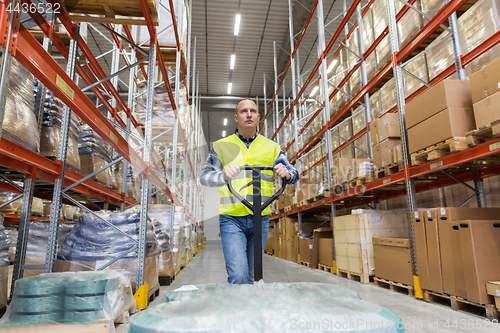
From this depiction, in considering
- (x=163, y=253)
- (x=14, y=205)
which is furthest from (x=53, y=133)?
(x=14, y=205)

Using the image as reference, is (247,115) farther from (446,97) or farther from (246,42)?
(246,42)

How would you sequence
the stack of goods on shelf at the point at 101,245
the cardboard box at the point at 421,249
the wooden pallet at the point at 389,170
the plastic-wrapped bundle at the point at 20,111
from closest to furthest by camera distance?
1. the plastic-wrapped bundle at the point at 20,111
2. the stack of goods on shelf at the point at 101,245
3. the cardboard box at the point at 421,249
4. the wooden pallet at the point at 389,170

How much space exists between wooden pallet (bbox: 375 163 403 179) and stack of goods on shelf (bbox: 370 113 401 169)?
4 centimetres

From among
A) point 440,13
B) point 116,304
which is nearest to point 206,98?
point 440,13

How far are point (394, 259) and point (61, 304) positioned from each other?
4220 millimetres

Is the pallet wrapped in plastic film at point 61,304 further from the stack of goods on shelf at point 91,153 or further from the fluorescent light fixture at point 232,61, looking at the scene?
the fluorescent light fixture at point 232,61

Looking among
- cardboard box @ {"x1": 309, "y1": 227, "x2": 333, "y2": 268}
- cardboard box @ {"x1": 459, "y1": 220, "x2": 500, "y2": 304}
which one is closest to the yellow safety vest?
cardboard box @ {"x1": 459, "y1": 220, "x2": 500, "y2": 304}

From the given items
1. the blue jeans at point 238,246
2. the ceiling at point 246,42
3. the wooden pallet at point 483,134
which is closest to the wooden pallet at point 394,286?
the wooden pallet at point 483,134

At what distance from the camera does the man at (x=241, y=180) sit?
207 cm

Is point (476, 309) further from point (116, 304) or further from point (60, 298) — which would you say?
point (60, 298)

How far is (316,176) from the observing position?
11203 millimetres

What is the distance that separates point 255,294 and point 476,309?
3458 millimetres

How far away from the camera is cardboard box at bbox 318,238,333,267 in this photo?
693cm

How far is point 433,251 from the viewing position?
3.73 meters
